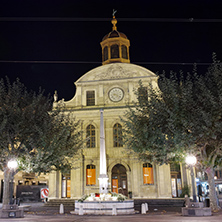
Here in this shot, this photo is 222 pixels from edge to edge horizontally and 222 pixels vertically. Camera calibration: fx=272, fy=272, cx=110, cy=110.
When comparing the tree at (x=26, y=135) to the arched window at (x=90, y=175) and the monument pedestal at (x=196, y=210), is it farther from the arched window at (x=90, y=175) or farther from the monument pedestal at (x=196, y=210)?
the monument pedestal at (x=196, y=210)

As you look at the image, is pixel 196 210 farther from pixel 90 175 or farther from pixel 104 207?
pixel 90 175

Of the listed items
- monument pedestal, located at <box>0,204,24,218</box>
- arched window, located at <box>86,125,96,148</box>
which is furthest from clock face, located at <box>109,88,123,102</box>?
monument pedestal, located at <box>0,204,24,218</box>

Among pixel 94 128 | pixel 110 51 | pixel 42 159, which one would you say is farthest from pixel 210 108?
pixel 110 51

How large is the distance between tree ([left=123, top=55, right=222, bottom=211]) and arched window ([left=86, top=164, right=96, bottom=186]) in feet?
38.7

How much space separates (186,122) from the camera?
16.1 m

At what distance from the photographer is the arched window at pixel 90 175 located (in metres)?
29.1

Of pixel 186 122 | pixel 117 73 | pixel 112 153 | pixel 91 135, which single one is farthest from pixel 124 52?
pixel 186 122

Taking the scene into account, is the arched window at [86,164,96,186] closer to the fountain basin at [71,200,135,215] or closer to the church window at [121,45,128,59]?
the fountain basin at [71,200,135,215]

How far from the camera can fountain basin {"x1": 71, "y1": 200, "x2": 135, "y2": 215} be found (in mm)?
17281

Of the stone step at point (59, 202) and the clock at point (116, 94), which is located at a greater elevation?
the clock at point (116, 94)

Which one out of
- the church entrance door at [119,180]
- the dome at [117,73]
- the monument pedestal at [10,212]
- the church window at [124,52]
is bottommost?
the monument pedestal at [10,212]

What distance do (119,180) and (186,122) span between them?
15.0 meters

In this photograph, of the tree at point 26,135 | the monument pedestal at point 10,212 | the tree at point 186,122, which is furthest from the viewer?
the tree at point 26,135

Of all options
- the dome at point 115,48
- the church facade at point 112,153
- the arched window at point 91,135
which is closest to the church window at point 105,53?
the dome at point 115,48
